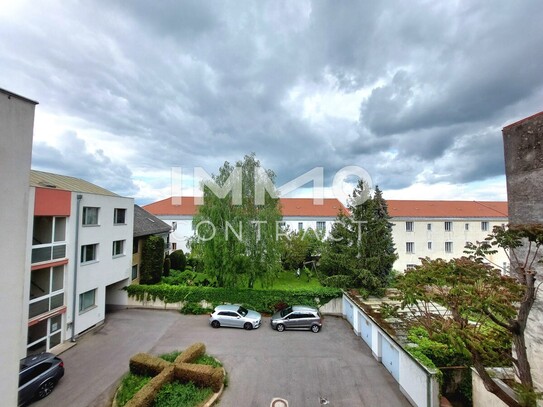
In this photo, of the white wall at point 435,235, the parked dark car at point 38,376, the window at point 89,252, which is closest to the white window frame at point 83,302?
the window at point 89,252

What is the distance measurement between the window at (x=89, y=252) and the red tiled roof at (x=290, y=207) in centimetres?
2132

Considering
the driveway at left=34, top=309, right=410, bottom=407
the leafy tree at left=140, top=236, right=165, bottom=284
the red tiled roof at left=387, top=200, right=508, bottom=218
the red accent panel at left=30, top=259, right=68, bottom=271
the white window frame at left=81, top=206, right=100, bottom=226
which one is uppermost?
the red tiled roof at left=387, top=200, right=508, bottom=218

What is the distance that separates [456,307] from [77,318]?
17651 mm

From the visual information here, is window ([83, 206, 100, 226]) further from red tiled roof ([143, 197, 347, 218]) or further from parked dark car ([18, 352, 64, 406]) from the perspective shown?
red tiled roof ([143, 197, 347, 218])

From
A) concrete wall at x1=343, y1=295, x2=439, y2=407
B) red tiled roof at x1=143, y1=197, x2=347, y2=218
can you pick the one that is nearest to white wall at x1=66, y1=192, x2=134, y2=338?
concrete wall at x1=343, y1=295, x2=439, y2=407

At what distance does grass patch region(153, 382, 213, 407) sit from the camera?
9.24 meters

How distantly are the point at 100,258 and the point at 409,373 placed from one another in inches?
690

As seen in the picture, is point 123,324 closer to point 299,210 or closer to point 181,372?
point 181,372

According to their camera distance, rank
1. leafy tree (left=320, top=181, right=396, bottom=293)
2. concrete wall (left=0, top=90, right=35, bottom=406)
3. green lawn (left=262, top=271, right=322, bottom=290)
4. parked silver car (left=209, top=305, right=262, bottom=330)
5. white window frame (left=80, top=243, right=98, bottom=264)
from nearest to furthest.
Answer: concrete wall (left=0, top=90, right=35, bottom=406)
white window frame (left=80, top=243, right=98, bottom=264)
parked silver car (left=209, top=305, right=262, bottom=330)
leafy tree (left=320, top=181, right=396, bottom=293)
green lawn (left=262, top=271, right=322, bottom=290)

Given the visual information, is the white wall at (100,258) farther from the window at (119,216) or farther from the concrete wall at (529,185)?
the concrete wall at (529,185)

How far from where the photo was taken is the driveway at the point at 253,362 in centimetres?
1016

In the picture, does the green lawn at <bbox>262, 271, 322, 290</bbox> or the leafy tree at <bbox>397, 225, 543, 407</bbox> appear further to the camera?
the green lawn at <bbox>262, 271, 322, 290</bbox>

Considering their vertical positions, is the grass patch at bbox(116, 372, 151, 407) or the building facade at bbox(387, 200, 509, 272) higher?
the building facade at bbox(387, 200, 509, 272)

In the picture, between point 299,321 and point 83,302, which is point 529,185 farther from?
point 83,302
